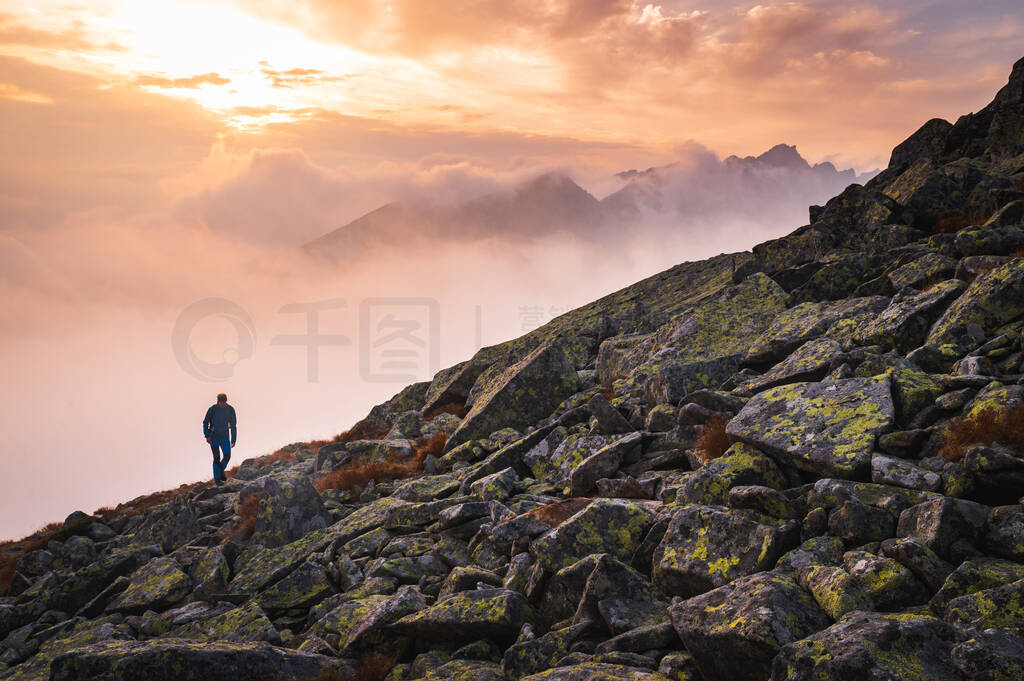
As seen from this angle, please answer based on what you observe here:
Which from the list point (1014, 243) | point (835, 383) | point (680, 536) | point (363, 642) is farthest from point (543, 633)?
point (1014, 243)

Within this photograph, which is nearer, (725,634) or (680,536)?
(725,634)

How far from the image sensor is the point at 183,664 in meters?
8.44

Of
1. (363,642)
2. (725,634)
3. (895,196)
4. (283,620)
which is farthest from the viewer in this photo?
(895,196)

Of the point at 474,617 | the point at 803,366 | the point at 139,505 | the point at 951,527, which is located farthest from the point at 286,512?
the point at 139,505

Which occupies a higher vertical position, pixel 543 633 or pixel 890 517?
pixel 890 517

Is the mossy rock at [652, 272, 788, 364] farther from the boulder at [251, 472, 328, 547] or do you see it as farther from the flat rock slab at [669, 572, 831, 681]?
the boulder at [251, 472, 328, 547]

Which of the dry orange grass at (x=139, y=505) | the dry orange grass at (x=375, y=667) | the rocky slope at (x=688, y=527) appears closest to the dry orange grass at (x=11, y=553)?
the rocky slope at (x=688, y=527)

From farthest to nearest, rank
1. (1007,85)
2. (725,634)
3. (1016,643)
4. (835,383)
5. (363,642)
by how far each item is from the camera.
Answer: (1007,85) → (835,383) → (363,642) → (725,634) → (1016,643)

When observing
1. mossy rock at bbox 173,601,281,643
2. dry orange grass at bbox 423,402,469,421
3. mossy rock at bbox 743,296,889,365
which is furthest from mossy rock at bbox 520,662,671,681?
dry orange grass at bbox 423,402,469,421

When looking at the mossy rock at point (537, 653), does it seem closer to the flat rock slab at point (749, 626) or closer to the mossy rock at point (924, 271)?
the flat rock slab at point (749, 626)

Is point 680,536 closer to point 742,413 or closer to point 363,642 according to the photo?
point 742,413

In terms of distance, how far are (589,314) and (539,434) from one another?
17.2 meters

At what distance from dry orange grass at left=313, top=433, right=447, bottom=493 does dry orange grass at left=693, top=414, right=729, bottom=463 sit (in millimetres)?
11115

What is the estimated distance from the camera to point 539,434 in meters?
16.2
